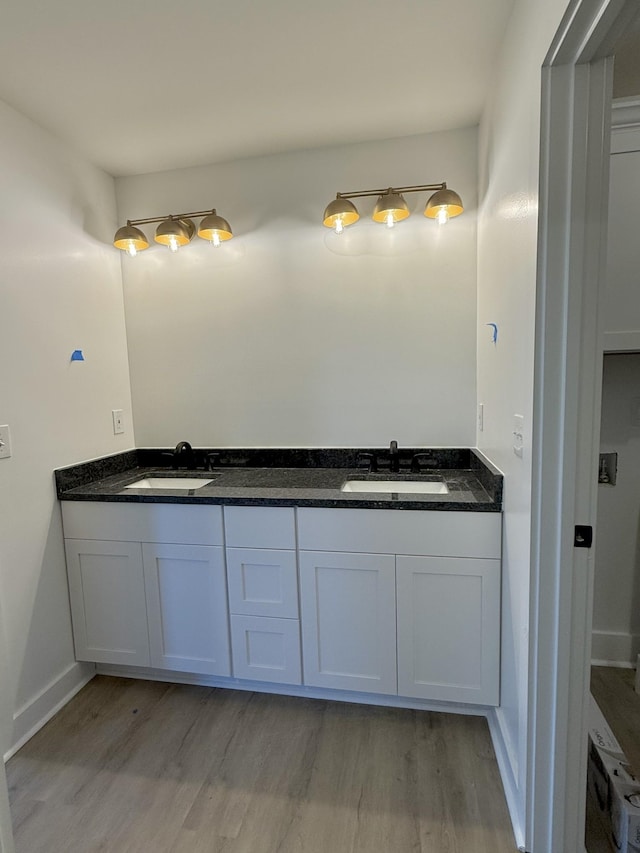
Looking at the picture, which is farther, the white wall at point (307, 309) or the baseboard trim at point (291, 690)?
the white wall at point (307, 309)

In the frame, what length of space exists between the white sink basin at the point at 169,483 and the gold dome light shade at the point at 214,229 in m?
1.13

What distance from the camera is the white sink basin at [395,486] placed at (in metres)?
1.89

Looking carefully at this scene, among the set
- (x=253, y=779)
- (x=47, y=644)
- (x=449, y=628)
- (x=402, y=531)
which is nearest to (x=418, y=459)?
(x=402, y=531)

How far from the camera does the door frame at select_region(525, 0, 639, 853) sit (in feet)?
3.24

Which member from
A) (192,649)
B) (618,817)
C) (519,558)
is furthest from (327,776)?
(519,558)

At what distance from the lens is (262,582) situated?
68.4 inches

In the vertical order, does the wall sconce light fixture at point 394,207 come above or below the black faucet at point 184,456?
above

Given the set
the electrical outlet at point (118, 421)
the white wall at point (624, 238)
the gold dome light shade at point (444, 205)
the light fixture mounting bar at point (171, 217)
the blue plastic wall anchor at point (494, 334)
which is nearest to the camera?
the white wall at point (624, 238)

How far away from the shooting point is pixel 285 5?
1.28 m

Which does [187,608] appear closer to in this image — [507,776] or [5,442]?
[5,442]

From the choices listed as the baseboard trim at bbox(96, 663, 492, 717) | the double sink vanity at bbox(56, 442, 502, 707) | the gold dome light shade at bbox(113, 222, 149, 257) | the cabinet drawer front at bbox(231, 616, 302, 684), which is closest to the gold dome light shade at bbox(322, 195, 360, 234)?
the gold dome light shade at bbox(113, 222, 149, 257)

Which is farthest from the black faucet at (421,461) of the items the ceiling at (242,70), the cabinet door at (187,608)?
the ceiling at (242,70)

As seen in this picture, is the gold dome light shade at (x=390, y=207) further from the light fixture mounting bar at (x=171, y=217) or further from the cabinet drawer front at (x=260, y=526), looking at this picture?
the cabinet drawer front at (x=260, y=526)

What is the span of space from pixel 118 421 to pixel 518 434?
6.26ft
